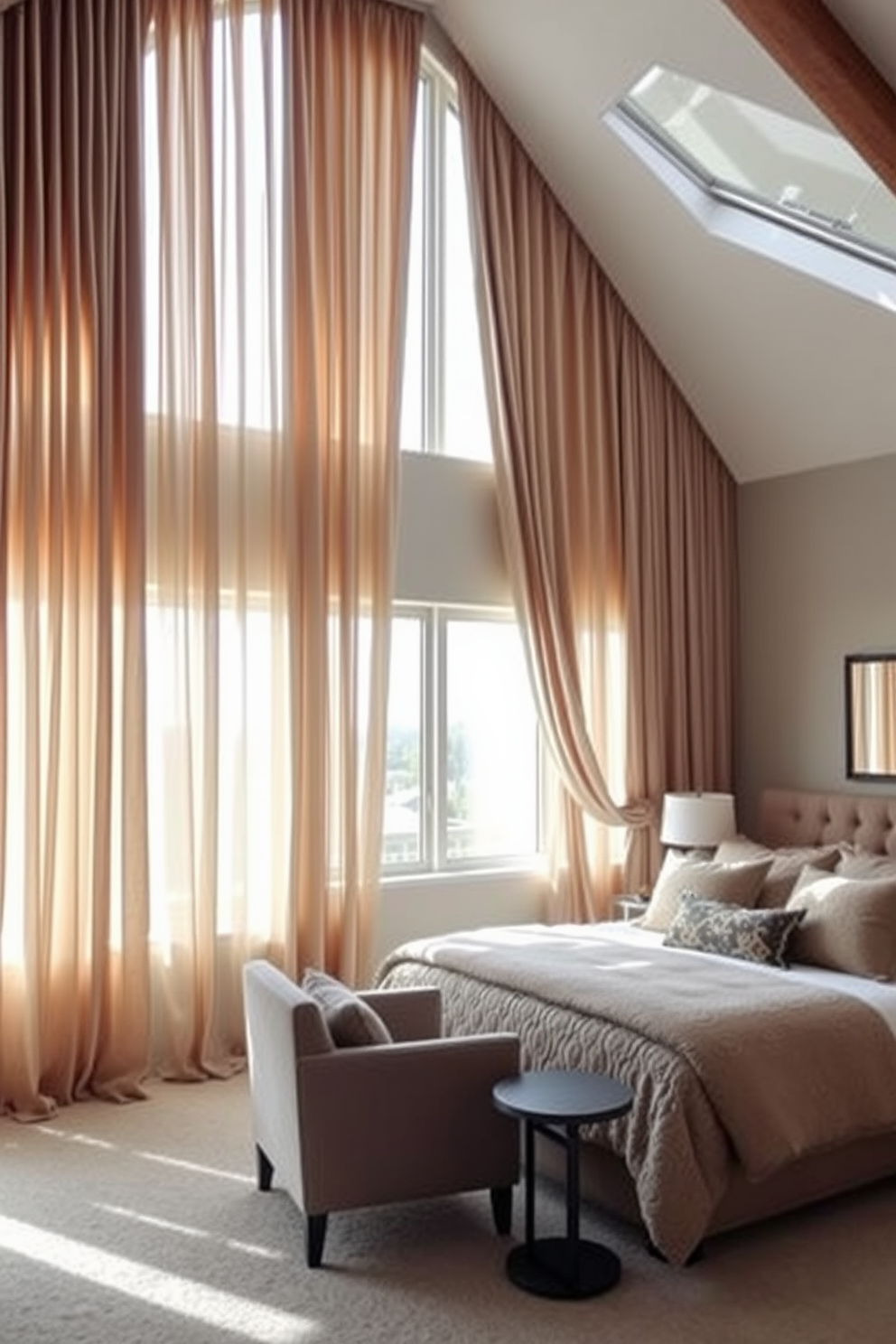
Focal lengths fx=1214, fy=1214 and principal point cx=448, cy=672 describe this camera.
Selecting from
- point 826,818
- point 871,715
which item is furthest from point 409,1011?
point 871,715

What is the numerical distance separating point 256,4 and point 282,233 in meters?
1.05

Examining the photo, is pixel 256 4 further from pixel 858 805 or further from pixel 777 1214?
pixel 777 1214

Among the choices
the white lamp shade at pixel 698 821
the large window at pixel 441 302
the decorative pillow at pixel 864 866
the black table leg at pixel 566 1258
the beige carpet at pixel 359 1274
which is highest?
the large window at pixel 441 302

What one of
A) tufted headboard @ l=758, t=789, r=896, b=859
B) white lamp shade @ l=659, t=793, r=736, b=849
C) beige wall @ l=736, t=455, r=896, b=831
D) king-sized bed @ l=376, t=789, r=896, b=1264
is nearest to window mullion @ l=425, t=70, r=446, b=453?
beige wall @ l=736, t=455, r=896, b=831

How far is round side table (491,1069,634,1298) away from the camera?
319cm

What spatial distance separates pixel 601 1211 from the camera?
3.70m

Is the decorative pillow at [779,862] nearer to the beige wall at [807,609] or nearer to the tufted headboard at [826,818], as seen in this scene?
the tufted headboard at [826,818]

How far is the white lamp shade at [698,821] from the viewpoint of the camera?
589 cm

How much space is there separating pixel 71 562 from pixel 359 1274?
2.91 meters

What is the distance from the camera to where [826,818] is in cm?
587

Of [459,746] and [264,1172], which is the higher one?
[459,746]

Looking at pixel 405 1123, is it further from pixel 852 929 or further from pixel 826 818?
pixel 826 818

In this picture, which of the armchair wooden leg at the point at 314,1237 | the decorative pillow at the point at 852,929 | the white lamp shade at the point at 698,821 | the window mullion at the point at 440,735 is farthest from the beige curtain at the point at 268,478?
the decorative pillow at the point at 852,929

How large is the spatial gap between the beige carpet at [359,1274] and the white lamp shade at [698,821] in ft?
7.09
